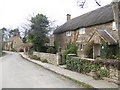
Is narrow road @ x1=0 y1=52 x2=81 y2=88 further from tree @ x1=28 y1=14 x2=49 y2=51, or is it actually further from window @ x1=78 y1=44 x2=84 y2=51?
tree @ x1=28 y1=14 x2=49 y2=51

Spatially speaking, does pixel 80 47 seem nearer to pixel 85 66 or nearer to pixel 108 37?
pixel 108 37

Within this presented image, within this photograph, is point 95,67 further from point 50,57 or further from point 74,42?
point 74,42

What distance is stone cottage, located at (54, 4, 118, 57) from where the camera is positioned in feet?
71.6

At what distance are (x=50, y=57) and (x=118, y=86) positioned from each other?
53.2 feet

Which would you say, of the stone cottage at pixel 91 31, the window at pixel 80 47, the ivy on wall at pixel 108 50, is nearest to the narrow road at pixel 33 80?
the ivy on wall at pixel 108 50

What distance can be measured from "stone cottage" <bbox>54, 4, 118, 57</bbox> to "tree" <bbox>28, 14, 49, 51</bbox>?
297 centimetres

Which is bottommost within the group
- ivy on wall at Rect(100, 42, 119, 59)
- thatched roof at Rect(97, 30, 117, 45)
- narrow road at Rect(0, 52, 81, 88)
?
narrow road at Rect(0, 52, 81, 88)

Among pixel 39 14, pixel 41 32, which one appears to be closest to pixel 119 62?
pixel 41 32

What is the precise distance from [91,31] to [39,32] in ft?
50.7

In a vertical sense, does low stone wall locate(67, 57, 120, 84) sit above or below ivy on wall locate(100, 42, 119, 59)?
below

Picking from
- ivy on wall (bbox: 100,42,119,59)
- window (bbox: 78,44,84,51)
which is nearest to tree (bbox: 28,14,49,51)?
window (bbox: 78,44,84,51)

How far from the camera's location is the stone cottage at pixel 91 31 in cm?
2181

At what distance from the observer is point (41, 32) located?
39.0m

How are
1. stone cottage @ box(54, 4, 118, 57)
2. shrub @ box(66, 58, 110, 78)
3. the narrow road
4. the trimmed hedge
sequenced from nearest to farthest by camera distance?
1. the narrow road
2. the trimmed hedge
3. shrub @ box(66, 58, 110, 78)
4. stone cottage @ box(54, 4, 118, 57)
